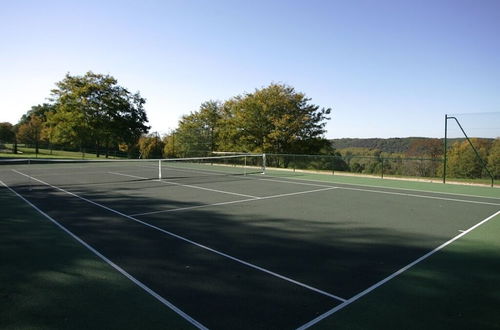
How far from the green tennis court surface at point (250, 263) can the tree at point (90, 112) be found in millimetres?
35323

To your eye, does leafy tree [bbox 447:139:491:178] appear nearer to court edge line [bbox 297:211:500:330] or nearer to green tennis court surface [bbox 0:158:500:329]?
green tennis court surface [bbox 0:158:500:329]

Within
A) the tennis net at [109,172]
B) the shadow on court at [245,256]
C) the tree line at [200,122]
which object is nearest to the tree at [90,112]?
the tree line at [200,122]

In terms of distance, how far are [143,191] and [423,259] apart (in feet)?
35.3

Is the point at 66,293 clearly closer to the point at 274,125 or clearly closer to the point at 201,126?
the point at 274,125

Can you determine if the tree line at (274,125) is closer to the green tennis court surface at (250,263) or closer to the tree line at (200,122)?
the tree line at (200,122)

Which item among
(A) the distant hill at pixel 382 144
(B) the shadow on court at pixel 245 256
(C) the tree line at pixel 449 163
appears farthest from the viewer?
(A) the distant hill at pixel 382 144

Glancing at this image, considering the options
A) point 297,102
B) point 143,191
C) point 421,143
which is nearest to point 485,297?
point 143,191

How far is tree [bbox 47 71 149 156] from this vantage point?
1671 inches

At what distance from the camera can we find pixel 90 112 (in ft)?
142

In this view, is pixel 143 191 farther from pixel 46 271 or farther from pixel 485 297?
pixel 485 297

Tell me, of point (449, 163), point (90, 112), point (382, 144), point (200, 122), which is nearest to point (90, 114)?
point (90, 112)

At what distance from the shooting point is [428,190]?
15492 millimetres

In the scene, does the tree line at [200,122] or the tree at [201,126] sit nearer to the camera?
the tree line at [200,122]

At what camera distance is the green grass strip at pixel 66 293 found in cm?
344
